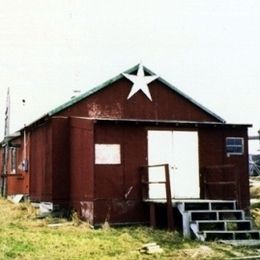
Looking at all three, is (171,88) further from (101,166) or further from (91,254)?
(91,254)

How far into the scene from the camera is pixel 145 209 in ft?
56.5

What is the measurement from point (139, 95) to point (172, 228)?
271 inches

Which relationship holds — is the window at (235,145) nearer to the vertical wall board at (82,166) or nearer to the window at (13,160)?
the vertical wall board at (82,166)

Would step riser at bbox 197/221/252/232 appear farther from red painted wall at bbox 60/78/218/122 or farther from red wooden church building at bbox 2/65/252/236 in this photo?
red painted wall at bbox 60/78/218/122

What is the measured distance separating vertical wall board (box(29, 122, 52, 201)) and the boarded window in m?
3.24

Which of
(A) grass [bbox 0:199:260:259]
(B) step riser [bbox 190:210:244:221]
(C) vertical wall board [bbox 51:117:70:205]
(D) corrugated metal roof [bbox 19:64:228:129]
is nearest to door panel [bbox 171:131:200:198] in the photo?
(B) step riser [bbox 190:210:244:221]

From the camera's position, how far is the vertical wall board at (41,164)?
20.0m

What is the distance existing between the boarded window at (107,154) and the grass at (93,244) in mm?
2011

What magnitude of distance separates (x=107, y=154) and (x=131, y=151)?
0.82m

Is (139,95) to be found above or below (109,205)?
above

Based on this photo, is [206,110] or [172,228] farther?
[206,110]

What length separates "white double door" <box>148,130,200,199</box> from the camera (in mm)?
17719

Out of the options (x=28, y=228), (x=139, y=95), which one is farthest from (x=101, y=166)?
(x=139, y=95)

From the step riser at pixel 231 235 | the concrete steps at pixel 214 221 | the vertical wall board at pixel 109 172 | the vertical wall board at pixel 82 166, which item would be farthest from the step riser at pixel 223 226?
the vertical wall board at pixel 82 166
